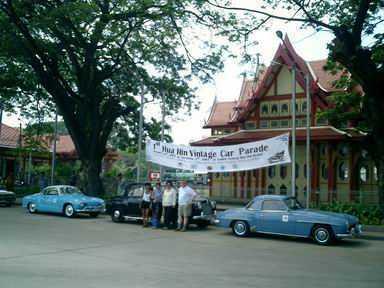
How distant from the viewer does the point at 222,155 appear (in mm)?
23453

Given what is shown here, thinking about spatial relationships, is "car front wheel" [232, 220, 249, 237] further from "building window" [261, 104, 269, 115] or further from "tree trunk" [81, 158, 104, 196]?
"building window" [261, 104, 269, 115]

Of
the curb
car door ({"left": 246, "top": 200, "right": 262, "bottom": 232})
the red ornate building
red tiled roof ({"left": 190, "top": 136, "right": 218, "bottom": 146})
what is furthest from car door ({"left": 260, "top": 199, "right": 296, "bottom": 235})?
red tiled roof ({"left": 190, "top": 136, "right": 218, "bottom": 146})

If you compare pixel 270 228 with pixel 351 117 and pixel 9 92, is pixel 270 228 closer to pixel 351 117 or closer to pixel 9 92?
pixel 351 117

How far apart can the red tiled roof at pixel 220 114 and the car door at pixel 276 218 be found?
74.0 feet

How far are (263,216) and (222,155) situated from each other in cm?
746

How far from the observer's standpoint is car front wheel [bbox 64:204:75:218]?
21719 mm

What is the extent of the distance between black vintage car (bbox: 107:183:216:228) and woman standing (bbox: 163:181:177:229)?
80 cm

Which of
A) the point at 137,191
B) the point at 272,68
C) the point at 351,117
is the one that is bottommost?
the point at 137,191

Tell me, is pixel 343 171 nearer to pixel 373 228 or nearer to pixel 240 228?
pixel 373 228

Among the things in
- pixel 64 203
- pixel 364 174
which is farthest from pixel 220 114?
pixel 64 203

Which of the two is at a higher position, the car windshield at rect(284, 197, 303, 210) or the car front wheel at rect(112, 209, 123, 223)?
the car windshield at rect(284, 197, 303, 210)

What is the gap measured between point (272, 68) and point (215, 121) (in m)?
8.24

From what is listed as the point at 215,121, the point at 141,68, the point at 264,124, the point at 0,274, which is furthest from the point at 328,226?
the point at 215,121

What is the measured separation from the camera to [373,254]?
13.3 meters
